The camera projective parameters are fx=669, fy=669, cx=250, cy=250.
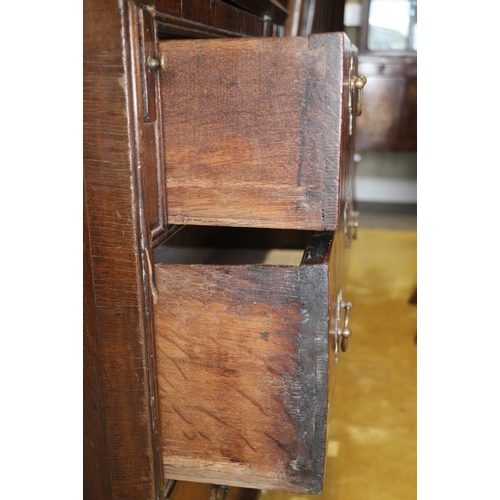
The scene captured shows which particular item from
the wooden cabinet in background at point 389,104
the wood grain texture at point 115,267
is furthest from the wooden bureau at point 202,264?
the wooden cabinet in background at point 389,104

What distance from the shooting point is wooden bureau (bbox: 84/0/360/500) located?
63cm

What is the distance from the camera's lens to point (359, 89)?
745mm

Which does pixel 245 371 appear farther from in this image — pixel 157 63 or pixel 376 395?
pixel 376 395

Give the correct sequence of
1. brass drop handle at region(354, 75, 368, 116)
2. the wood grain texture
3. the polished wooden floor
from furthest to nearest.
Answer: the polished wooden floor
brass drop handle at region(354, 75, 368, 116)
the wood grain texture

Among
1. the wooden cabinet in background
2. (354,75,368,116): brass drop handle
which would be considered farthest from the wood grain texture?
the wooden cabinet in background

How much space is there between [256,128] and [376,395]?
3.64 ft

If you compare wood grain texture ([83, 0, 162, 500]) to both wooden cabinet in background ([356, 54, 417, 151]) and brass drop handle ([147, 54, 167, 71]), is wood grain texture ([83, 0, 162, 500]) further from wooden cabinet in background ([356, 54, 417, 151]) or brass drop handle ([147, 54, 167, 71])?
wooden cabinet in background ([356, 54, 417, 151])

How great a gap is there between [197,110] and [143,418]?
330 millimetres

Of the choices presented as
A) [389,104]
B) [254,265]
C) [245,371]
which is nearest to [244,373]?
[245,371]
